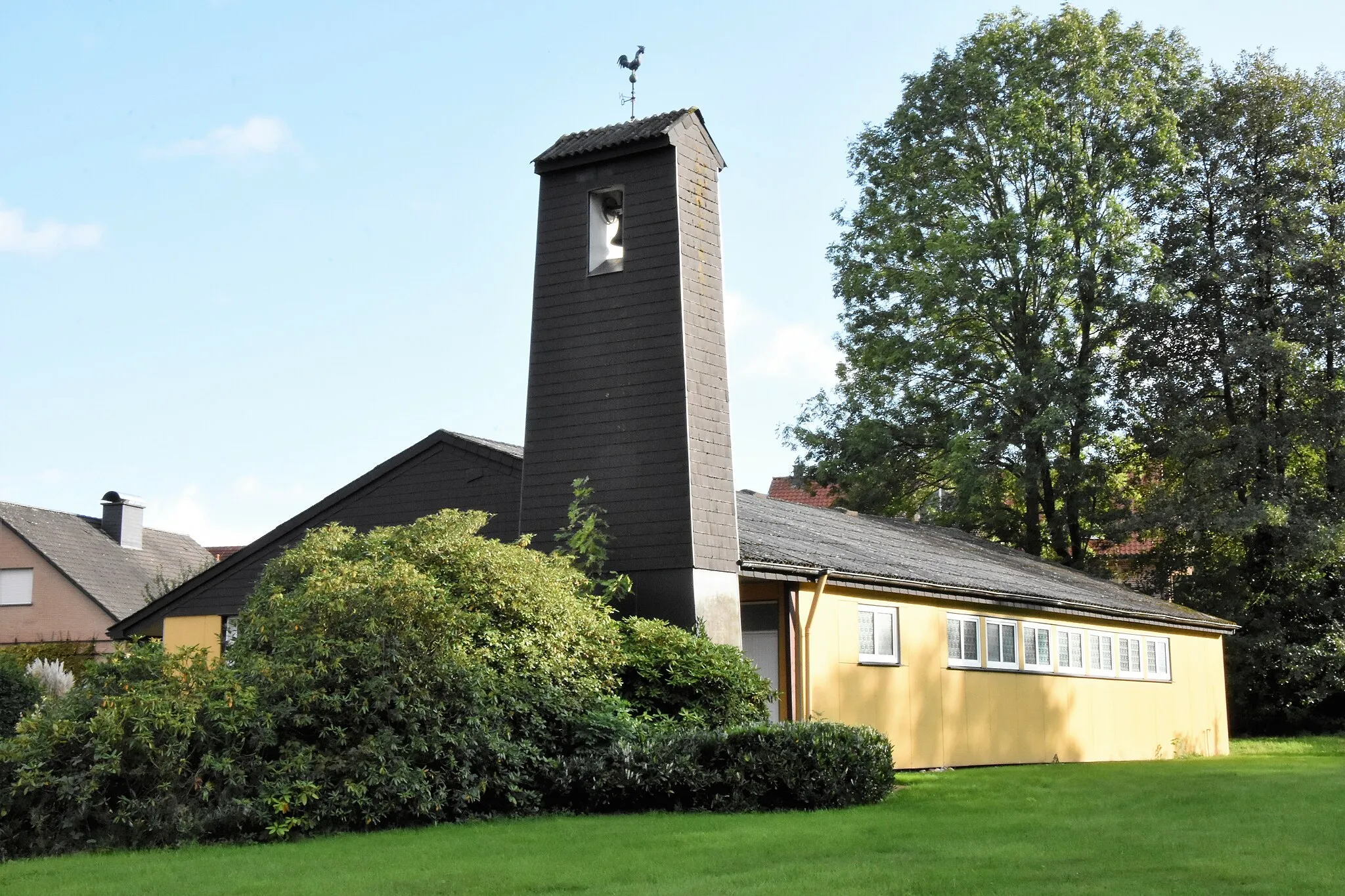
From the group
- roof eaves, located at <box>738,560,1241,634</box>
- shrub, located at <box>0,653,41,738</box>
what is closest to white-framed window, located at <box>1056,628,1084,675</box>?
roof eaves, located at <box>738,560,1241,634</box>

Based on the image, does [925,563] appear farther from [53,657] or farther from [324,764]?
[53,657]

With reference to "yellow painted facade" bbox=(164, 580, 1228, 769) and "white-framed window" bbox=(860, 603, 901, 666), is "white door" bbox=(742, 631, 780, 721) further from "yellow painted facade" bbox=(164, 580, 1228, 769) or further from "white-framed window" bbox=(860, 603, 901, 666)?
"white-framed window" bbox=(860, 603, 901, 666)

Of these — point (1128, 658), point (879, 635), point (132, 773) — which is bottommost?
point (132, 773)

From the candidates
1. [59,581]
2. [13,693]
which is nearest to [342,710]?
[13,693]

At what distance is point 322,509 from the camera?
74.1 ft

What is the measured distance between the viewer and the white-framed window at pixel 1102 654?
23.9m

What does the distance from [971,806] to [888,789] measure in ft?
3.29

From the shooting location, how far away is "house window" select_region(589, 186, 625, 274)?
17578 mm

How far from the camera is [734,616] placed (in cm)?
1648

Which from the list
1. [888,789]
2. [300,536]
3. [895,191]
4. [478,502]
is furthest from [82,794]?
[895,191]

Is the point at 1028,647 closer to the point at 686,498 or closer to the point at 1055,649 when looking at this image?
the point at 1055,649

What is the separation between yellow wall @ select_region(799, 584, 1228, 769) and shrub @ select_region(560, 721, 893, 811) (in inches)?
170

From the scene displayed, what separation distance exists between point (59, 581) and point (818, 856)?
3270 centimetres

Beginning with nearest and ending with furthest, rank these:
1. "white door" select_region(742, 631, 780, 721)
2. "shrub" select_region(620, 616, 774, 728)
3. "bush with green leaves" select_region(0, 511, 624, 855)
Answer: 1. "bush with green leaves" select_region(0, 511, 624, 855)
2. "shrub" select_region(620, 616, 774, 728)
3. "white door" select_region(742, 631, 780, 721)
